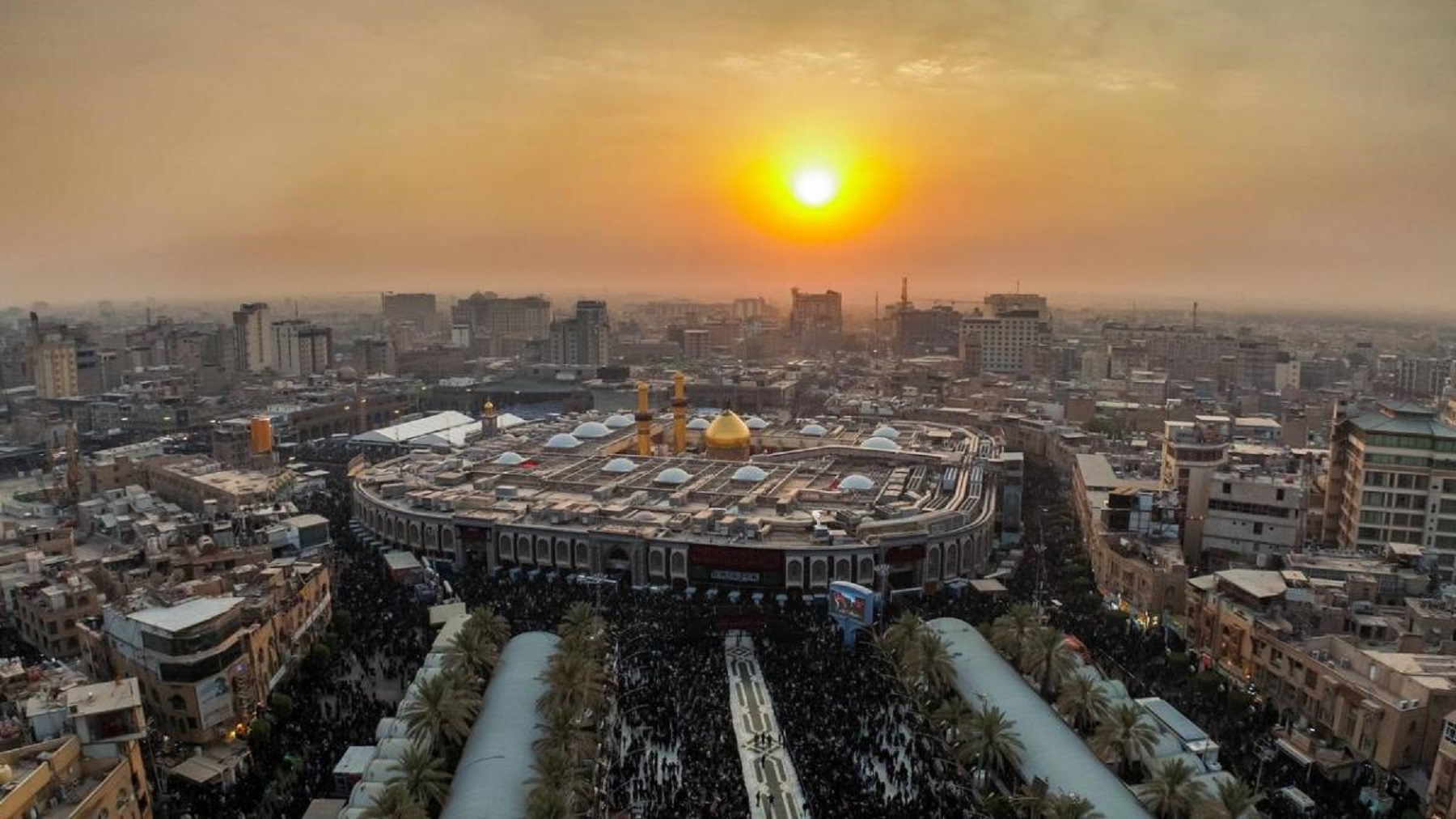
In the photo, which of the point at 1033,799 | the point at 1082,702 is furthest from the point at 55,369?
the point at 1033,799

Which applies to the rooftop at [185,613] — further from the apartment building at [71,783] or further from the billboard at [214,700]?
the apartment building at [71,783]

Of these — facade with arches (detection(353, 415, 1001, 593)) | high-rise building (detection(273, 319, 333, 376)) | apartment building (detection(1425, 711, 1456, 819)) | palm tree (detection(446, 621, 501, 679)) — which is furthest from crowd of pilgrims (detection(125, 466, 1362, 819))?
high-rise building (detection(273, 319, 333, 376))

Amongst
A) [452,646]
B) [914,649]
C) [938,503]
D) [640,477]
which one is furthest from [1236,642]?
[640,477]

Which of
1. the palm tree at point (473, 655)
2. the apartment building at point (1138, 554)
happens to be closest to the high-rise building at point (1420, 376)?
the apartment building at point (1138, 554)

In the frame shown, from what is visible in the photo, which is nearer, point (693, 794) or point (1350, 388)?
point (693, 794)

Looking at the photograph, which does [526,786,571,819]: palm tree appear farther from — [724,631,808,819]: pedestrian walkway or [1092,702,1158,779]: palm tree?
[1092,702,1158,779]: palm tree

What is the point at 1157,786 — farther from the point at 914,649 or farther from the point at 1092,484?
the point at 1092,484
